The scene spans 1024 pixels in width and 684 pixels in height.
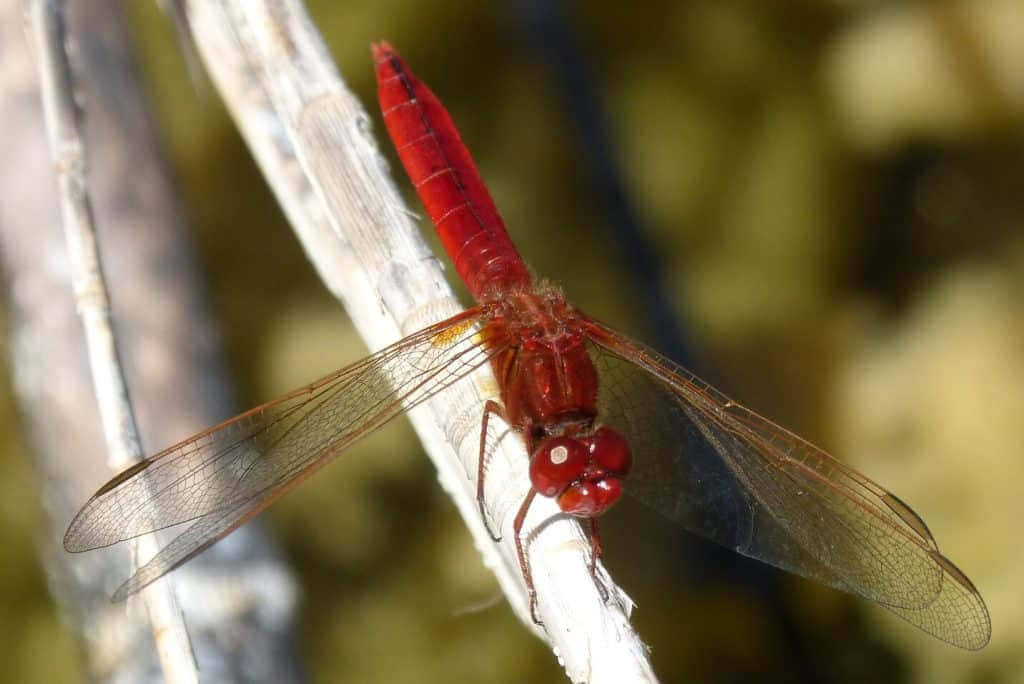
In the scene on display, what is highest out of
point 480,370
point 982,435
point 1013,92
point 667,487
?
point 1013,92

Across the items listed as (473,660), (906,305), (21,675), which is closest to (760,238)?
(906,305)

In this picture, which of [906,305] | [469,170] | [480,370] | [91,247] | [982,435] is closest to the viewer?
[91,247]

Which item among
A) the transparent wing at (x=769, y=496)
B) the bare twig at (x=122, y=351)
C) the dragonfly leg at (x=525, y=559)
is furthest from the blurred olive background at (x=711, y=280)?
the dragonfly leg at (x=525, y=559)

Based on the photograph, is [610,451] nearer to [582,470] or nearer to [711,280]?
[582,470]

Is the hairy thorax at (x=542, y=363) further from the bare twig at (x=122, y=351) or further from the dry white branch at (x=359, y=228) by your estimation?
the bare twig at (x=122, y=351)

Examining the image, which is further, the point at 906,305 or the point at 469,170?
the point at 906,305

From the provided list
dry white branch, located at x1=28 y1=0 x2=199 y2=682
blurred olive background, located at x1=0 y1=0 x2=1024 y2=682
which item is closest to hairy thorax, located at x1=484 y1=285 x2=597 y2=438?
dry white branch, located at x1=28 y1=0 x2=199 y2=682

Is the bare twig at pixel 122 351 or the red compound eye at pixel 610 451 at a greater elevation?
the bare twig at pixel 122 351

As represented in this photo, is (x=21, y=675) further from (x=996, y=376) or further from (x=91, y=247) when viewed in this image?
(x=996, y=376)
